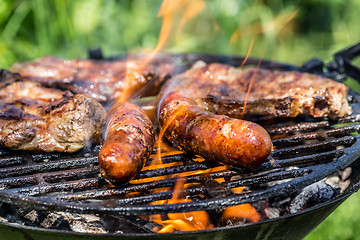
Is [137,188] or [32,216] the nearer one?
[137,188]

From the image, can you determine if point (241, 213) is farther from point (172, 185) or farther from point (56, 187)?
point (56, 187)

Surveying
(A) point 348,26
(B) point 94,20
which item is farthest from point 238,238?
(A) point 348,26

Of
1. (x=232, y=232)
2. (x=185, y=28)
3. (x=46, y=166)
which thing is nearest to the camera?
(x=232, y=232)

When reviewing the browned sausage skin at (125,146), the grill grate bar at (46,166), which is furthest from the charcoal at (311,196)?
the grill grate bar at (46,166)

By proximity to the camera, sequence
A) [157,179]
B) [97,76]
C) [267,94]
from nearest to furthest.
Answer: [157,179] < [267,94] < [97,76]

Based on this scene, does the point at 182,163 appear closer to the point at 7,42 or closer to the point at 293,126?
the point at 293,126

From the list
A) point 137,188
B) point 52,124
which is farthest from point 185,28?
point 137,188
